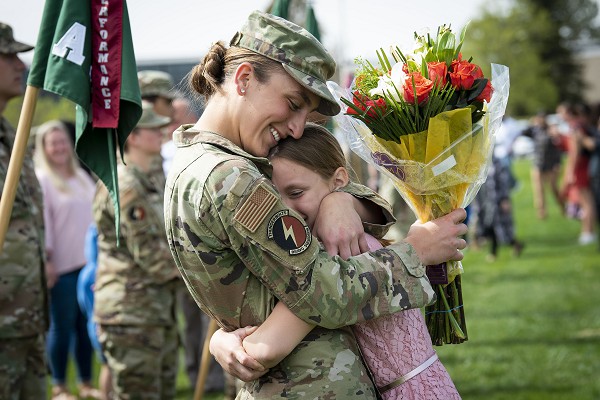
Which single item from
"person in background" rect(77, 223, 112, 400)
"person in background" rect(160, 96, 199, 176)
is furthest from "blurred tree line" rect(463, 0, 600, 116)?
"person in background" rect(77, 223, 112, 400)

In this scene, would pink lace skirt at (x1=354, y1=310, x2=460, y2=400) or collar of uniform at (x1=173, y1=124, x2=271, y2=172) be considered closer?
collar of uniform at (x1=173, y1=124, x2=271, y2=172)

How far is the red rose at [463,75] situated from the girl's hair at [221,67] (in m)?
0.66

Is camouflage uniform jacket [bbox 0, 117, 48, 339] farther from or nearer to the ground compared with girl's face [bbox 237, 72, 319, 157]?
nearer to the ground

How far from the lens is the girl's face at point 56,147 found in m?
7.56

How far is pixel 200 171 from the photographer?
2.57 metres

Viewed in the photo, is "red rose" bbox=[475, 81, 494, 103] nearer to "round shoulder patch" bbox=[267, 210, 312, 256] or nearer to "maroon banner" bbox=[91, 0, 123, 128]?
"round shoulder patch" bbox=[267, 210, 312, 256]

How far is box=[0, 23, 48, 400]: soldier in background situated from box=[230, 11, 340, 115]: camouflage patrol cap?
2182 millimetres

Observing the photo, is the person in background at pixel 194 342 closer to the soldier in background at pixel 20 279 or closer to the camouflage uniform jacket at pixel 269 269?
the soldier in background at pixel 20 279

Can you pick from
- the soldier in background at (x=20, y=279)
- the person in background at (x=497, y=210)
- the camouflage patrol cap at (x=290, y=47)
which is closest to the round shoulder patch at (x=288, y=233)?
the camouflage patrol cap at (x=290, y=47)

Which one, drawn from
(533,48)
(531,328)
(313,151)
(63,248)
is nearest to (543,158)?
(531,328)

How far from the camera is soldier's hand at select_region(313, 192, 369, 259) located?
8.91ft

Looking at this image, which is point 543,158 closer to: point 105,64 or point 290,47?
point 105,64

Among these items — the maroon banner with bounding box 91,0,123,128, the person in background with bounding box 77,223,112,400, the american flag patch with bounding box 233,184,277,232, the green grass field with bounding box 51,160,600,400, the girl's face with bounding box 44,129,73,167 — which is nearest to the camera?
the american flag patch with bounding box 233,184,277,232

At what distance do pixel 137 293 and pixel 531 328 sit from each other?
15.9 feet
